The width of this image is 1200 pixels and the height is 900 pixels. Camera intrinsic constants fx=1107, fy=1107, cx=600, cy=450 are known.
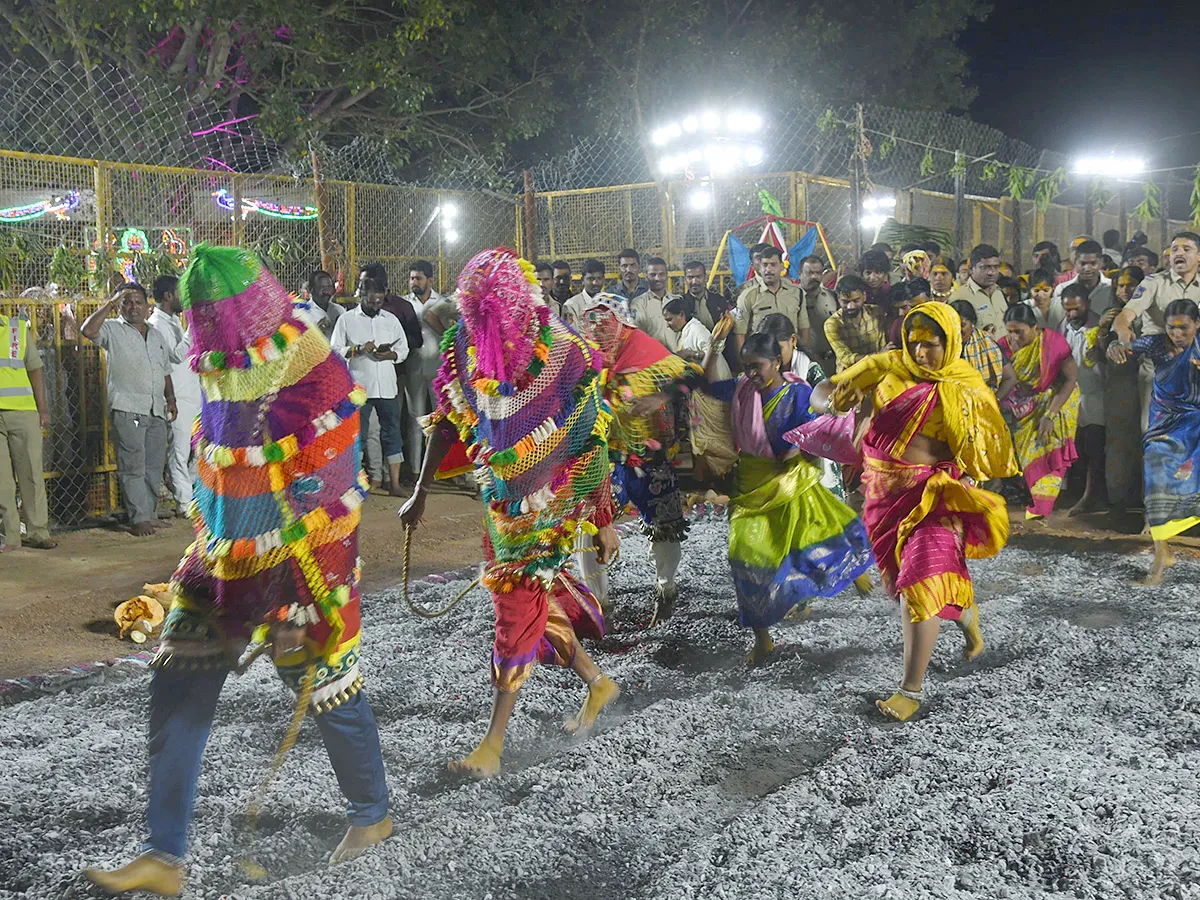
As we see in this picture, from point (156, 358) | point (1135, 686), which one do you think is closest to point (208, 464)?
point (1135, 686)

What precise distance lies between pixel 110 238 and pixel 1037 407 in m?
7.57

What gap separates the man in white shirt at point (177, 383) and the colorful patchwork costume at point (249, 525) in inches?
226

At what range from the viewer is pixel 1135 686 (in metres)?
4.84

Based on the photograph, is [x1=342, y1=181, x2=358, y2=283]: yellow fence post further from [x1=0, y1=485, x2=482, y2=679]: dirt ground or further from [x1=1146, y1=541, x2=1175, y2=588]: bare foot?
[x1=1146, y1=541, x2=1175, y2=588]: bare foot

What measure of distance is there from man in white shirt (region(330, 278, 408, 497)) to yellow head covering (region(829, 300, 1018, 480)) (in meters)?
5.69

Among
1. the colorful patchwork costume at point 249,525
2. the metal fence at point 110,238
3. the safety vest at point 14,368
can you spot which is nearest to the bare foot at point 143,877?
the colorful patchwork costume at point 249,525

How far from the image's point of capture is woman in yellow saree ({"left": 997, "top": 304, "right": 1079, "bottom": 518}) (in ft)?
27.2

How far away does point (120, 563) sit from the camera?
301 inches

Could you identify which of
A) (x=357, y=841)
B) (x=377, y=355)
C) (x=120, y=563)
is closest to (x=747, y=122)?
(x=377, y=355)

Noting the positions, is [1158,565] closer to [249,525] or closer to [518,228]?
[249,525]

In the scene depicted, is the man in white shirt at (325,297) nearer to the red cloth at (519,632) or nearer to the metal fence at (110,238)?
the metal fence at (110,238)

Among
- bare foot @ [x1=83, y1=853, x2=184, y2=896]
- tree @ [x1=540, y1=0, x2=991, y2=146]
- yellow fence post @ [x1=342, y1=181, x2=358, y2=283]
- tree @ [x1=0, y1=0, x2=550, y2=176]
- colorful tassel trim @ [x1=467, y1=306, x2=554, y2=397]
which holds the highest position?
tree @ [x1=540, y1=0, x2=991, y2=146]

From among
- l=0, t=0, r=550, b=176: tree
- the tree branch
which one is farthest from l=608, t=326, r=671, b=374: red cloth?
the tree branch

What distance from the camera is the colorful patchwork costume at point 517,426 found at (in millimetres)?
4145
